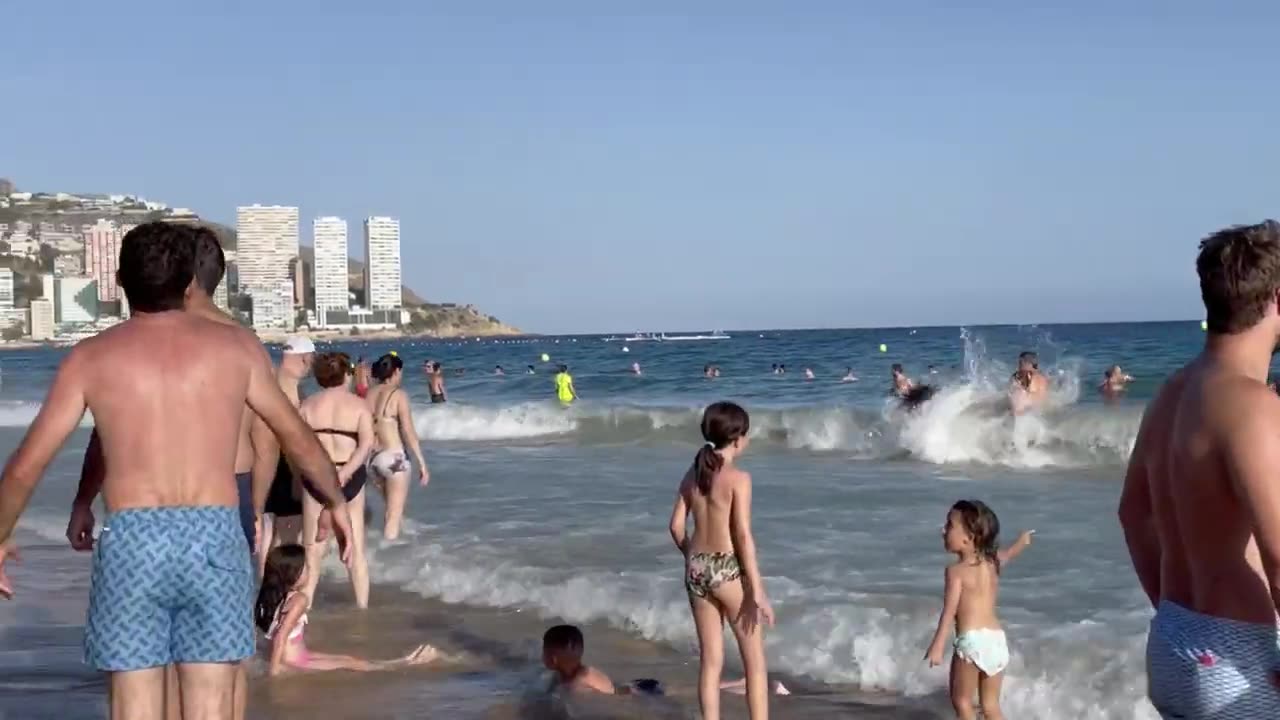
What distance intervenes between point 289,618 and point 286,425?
3.30 meters

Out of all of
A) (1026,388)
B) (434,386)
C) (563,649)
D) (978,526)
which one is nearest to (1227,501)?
(978,526)

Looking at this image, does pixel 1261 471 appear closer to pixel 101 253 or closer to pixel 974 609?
pixel 974 609

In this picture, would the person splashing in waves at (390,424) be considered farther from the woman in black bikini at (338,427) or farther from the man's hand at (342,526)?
the man's hand at (342,526)

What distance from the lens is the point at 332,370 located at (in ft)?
26.9

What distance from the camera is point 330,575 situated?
10414 mm

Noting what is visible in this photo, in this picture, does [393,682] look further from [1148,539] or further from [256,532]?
[1148,539]

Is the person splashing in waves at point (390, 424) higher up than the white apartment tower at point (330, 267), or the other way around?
the white apartment tower at point (330, 267)

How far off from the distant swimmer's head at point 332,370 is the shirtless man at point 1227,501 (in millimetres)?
5965

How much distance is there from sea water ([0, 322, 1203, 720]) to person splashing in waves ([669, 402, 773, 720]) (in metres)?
0.84

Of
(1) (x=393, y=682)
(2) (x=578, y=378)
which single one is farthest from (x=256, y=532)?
(2) (x=578, y=378)

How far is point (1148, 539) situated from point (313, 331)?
160 meters

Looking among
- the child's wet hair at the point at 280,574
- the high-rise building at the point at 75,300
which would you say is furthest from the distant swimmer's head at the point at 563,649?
the high-rise building at the point at 75,300

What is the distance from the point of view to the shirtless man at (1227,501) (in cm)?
275

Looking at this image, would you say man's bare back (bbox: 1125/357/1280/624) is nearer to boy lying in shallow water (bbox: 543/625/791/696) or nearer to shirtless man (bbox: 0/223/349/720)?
shirtless man (bbox: 0/223/349/720)
